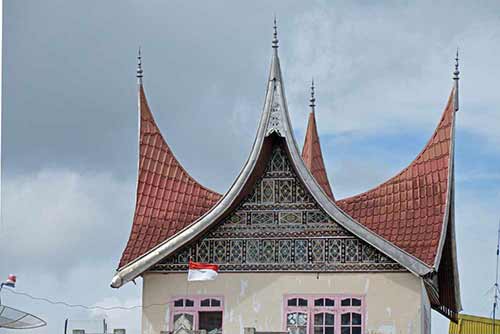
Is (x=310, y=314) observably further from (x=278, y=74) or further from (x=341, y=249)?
(x=278, y=74)

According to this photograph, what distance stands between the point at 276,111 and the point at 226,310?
432 centimetres

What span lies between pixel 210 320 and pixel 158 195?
3.20 meters

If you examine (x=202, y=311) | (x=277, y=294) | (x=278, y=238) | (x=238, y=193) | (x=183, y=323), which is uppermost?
(x=238, y=193)

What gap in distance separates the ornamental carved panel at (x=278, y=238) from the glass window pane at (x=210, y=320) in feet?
3.28

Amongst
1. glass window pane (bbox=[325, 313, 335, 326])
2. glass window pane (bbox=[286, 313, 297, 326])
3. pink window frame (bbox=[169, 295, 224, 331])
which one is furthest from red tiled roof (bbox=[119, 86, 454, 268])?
glass window pane (bbox=[286, 313, 297, 326])

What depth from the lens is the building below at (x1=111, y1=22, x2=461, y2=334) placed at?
91.7 ft

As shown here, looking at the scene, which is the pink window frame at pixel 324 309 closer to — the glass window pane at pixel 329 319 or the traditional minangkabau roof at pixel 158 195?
the glass window pane at pixel 329 319

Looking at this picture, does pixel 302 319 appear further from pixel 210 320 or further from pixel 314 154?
pixel 314 154

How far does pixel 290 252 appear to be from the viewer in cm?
2850

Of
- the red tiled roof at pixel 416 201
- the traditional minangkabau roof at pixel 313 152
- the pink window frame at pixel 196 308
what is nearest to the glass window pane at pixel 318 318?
the pink window frame at pixel 196 308

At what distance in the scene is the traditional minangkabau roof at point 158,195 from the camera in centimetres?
2939

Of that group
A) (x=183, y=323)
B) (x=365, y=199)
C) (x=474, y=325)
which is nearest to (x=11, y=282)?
(x=183, y=323)

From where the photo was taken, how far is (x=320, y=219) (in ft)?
93.0

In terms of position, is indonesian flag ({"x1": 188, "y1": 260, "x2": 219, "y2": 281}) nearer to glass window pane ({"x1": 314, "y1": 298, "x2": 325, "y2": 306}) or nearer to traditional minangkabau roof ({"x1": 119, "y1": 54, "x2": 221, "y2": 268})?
traditional minangkabau roof ({"x1": 119, "y1": 54, "x2": 221, "y2": 268})
